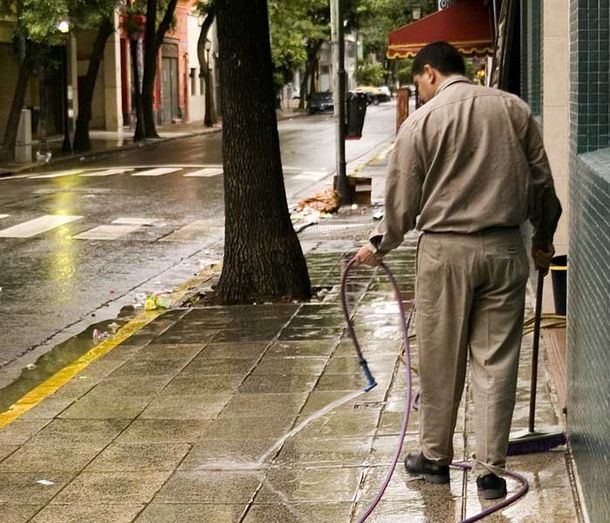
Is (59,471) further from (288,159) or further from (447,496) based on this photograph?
(288,159)

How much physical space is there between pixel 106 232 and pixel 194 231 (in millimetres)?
1218

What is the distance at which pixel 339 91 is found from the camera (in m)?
21.0

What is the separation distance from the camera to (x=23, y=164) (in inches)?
1276

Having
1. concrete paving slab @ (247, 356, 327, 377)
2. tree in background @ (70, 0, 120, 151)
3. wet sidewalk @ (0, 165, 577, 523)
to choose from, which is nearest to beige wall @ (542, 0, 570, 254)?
wet sidewalk @ (0, 165, 577, 523)

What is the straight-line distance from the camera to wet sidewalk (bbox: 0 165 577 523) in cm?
578

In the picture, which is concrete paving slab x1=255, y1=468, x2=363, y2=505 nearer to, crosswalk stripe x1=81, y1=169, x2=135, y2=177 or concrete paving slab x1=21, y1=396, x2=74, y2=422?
concrete paving slab x1=21, y1=396, x2=74, y2=422

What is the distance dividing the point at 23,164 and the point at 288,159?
6521 millimetres

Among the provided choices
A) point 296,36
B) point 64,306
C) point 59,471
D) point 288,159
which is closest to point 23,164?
point 288,159

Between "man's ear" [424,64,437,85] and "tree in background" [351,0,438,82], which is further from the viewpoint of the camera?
"tree in background" [351,0,438,82]

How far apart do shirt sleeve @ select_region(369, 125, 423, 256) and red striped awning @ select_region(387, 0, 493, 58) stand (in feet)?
49.6

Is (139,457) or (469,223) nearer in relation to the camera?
(469,223)

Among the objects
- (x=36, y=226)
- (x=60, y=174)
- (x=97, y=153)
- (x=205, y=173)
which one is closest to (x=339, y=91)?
(x=36, y=226)

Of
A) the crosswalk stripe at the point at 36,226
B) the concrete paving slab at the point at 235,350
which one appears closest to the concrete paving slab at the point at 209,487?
the concrete paving slab at the point at 235,350

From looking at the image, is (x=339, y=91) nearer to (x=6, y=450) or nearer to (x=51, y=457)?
(x=6, y=450)
